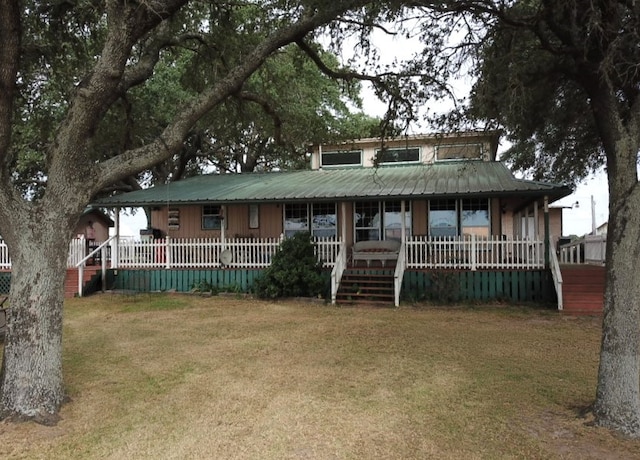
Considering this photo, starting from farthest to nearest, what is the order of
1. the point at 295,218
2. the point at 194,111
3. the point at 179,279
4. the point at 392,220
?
the point at 295,218 → the point at 392,220 → the point at 179,279 → the point at 194,111

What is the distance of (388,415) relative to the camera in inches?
172

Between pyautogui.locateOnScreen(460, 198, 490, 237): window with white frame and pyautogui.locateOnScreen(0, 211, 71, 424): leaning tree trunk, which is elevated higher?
pyautogui.locateOnScreen(460, 198, 490, 237): window with white frame

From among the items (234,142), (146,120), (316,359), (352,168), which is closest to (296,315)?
(316,359)

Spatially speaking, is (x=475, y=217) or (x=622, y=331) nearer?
(x=622, y=331)

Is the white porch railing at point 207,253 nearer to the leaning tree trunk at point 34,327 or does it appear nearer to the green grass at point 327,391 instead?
the green grass at point 327,391

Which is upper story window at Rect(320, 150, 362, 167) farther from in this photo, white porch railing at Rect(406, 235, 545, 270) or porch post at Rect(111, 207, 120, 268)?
porch post at Rect(111, 207, 120, 268)

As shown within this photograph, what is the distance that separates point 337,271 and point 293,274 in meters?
1.22

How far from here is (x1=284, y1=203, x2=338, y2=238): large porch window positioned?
1536cm

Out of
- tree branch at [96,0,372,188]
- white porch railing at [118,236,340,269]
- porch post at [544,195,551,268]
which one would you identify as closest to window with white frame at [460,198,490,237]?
porch post at [544,195,551,268]

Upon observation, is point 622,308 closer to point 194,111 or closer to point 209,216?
point 194,111

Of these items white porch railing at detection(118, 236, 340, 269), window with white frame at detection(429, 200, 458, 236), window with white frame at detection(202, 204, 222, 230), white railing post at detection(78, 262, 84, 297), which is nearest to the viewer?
white railing post at detection(78, 262, 84, 297)

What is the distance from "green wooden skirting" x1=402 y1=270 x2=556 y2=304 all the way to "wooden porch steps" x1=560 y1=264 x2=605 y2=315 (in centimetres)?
53

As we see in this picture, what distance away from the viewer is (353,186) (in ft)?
45.6

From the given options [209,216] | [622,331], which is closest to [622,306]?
[622,331]
